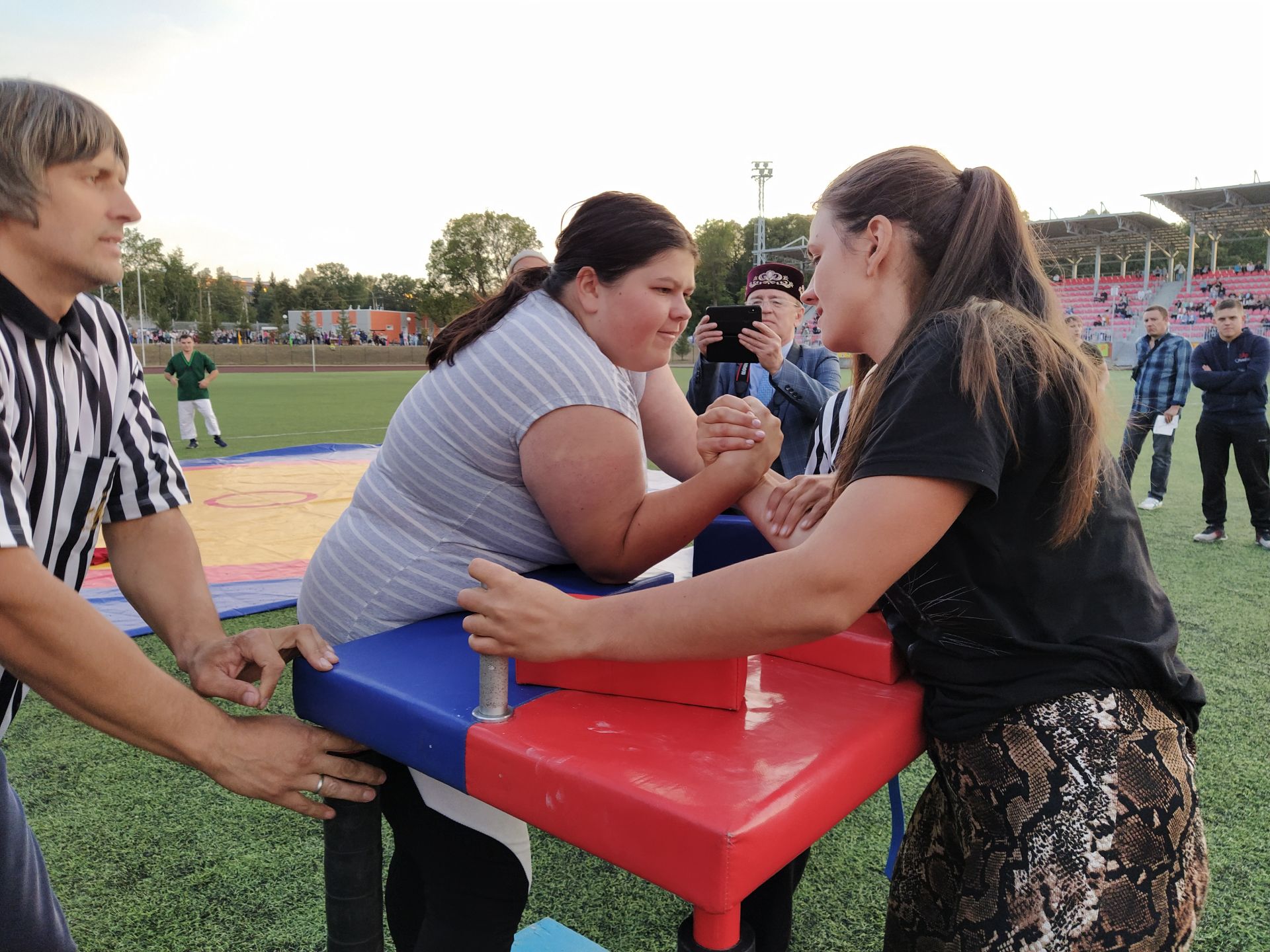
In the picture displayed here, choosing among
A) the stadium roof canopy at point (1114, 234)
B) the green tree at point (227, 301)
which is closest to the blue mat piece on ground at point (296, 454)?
the stadium roof canopy at point (1114, 234)

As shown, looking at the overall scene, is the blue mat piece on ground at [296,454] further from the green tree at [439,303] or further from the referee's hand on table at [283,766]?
the green tree at [439,303]

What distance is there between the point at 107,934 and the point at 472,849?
1443 millimetres

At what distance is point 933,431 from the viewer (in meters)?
1.02

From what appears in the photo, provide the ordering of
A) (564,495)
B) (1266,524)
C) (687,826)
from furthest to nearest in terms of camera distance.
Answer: (1266,524) → (564,495) → (687,826)

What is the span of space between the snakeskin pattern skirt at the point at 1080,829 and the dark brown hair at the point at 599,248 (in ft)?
3.34

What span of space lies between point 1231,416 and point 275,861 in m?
7.91

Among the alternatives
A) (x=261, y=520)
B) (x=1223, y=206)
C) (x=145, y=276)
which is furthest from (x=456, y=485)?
(x=145, y=276)

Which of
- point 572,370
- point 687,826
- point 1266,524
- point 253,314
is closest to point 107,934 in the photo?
point 572,370

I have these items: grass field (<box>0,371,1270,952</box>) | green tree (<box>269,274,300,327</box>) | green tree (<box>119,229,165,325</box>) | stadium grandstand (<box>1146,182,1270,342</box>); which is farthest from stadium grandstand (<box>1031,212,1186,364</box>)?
green tree (<box>269,274,300,327</box>)

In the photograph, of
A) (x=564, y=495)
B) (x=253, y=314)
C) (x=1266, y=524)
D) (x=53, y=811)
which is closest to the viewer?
(x=564, y=495)

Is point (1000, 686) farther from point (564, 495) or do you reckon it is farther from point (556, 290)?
point (556, 290)

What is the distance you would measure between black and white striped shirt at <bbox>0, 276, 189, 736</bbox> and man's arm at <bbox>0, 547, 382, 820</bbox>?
8 cm

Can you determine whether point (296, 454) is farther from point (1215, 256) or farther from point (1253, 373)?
point (1215, 256)

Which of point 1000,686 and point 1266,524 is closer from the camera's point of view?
point 1000,686
